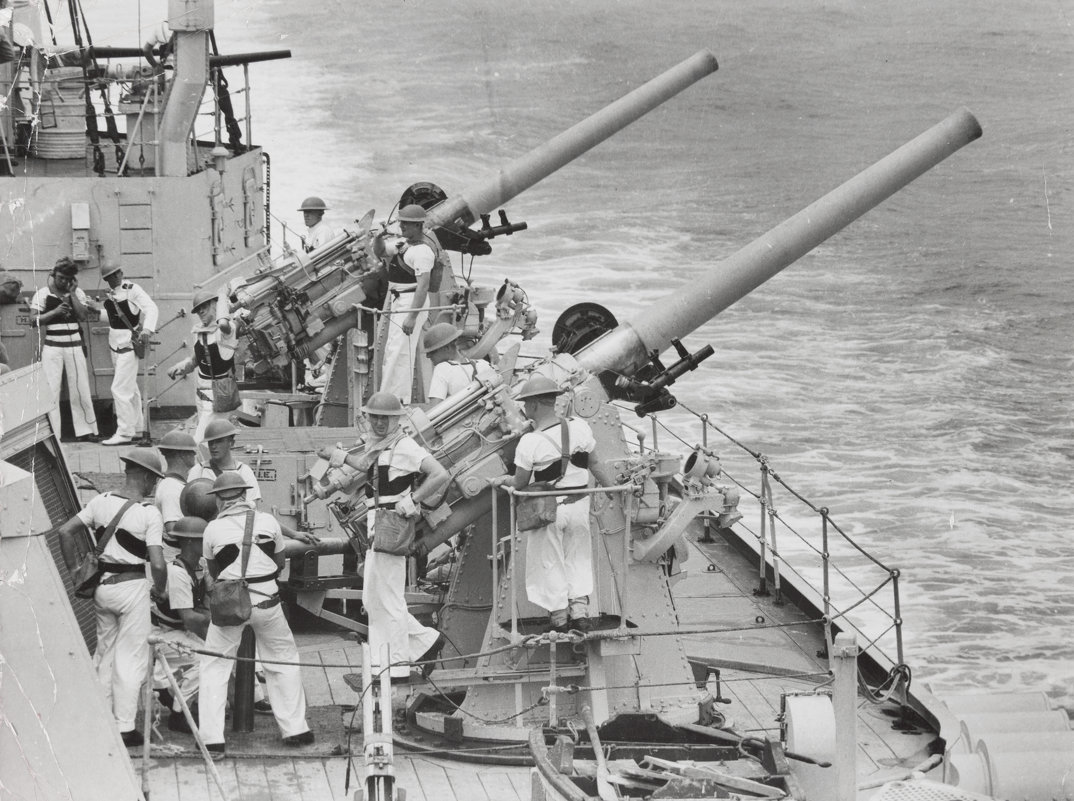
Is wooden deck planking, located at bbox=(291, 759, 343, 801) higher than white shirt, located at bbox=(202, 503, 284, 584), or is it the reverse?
white shirt, located at bbox=(202, 503, 284, 584)

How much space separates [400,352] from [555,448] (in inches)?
173

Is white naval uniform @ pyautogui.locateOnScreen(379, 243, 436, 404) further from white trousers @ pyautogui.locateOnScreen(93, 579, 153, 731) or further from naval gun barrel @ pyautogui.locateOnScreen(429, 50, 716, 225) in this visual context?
white trousers @ pyautogui.locateOnScreen(93, 579, 153, 731)

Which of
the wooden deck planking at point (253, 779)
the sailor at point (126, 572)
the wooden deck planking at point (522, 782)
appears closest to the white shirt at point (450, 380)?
the sailor at point (126, 572)

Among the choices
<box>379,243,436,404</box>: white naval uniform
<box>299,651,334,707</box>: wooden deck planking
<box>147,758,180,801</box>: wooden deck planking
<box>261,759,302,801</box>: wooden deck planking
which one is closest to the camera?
<box>147,758,180,801</box>: wooden deck planking

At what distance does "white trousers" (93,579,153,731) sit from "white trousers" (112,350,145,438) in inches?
210

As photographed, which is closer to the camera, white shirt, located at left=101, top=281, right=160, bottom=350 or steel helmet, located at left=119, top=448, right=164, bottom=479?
steel helmet, located at left=119, top=448, right=164, bottom=479

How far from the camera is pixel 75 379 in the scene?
13.7 metres

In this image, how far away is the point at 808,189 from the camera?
3769 centimetres

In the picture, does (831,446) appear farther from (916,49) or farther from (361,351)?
(916,49)

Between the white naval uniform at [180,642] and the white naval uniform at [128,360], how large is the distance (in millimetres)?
4530

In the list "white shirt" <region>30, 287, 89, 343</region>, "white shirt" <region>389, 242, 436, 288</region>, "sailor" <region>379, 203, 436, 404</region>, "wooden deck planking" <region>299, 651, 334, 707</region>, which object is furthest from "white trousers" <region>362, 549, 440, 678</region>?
"white shirt" <region>30, 287, 89, 343</region>

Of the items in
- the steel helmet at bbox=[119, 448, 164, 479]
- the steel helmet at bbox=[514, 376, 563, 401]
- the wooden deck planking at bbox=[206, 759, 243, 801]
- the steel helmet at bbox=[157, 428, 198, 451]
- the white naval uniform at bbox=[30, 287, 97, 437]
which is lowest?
the white naval uniform at bbox=[30, 287, 97, 437]

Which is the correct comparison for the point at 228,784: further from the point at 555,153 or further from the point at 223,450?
the point at 555,153

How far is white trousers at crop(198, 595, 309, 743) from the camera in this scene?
869cm
